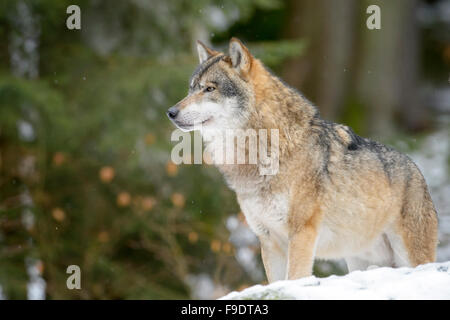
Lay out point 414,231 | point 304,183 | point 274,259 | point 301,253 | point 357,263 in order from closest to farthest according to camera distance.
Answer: point 301,253 < point 304,183 < point 274,259 < point 414,231 < point 357,263

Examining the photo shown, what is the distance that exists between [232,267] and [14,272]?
3310 millimetres

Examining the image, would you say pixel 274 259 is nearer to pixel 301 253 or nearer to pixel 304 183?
pixel 301 253

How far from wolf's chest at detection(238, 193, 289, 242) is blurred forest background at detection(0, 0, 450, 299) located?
12.7 ft

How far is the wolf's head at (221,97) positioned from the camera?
16.0 feet

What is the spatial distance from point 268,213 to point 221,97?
3.36ft

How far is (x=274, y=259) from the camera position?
5.00m

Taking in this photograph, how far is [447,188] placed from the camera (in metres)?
11.5

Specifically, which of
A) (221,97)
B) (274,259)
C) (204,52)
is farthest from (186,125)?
(274,259)

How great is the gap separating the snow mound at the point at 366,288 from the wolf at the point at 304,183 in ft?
2.17
